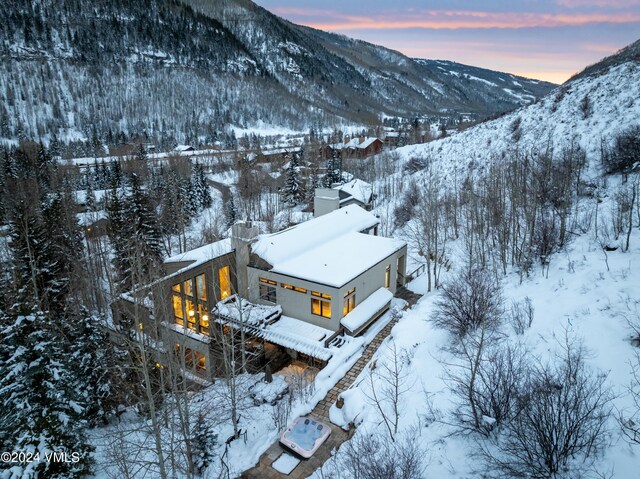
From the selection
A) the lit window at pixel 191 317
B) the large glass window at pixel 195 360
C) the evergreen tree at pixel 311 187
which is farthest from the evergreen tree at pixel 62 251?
the evergreen tree at pixel 311 187

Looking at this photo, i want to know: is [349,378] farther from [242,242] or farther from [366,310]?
[242,242]

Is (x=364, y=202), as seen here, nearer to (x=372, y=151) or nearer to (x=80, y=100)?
(x=372, y=151)

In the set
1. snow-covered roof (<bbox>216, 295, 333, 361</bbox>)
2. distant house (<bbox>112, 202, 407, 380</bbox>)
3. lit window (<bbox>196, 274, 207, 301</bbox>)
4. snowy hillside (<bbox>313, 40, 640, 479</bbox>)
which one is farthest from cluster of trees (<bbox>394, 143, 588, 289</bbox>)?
lit window (<bbox>196, 274, 207, 301</bbox>)

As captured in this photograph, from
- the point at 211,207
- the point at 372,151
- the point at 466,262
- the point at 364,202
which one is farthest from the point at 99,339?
the point at 372,151

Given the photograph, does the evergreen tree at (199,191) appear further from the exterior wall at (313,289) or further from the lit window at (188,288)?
the exterior wall at (313,289)

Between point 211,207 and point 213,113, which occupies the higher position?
point 213,113
